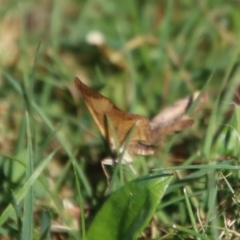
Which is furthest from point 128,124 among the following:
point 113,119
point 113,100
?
point 113,100

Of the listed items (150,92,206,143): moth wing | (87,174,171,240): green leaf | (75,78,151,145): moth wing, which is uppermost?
(75,78,151,145): moth wing

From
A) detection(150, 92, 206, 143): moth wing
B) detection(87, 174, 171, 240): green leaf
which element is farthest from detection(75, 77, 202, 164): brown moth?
detection(87, 174, 171, 240): green leaf

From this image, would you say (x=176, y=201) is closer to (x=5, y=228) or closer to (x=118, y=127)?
(x=118, y=127)

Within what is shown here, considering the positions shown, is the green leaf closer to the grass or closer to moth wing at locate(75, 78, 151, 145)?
the grass

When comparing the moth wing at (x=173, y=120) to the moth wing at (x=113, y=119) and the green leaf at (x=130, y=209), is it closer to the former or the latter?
the moth wing at (x=113, y=119)

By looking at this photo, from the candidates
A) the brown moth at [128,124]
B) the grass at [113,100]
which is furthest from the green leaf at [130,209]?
the brown moth at [128,124]

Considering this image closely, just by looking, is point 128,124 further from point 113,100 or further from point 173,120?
point 113,100
